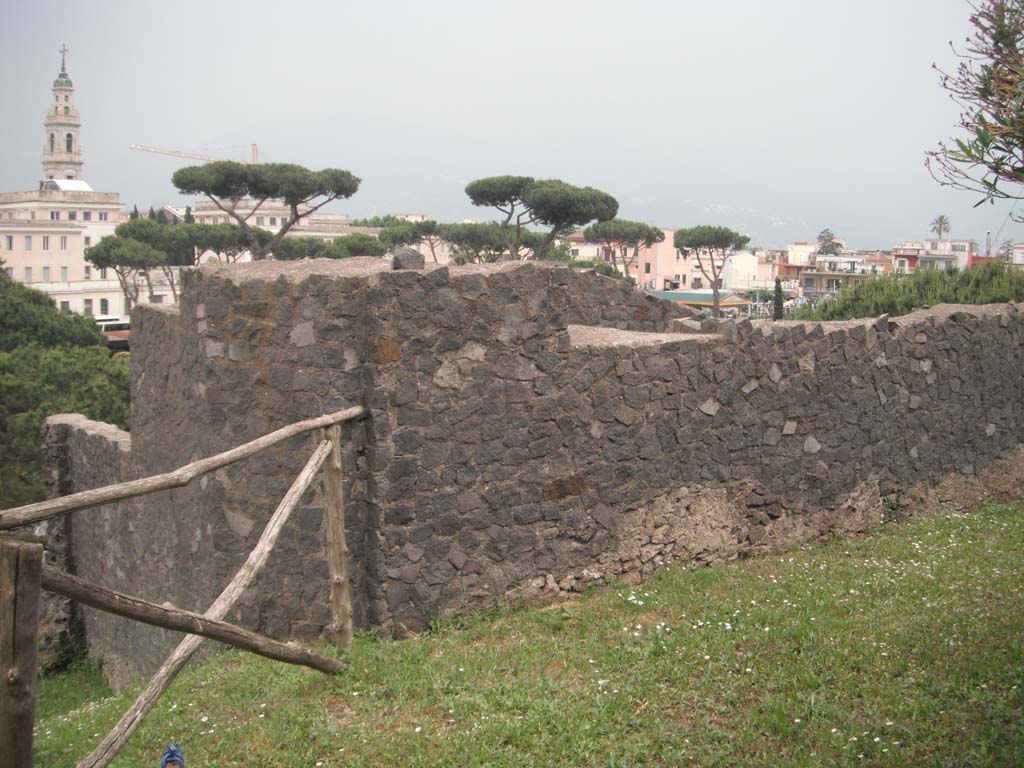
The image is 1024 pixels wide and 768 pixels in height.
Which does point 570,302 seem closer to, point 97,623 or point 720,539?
point 720,539

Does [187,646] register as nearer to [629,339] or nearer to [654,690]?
[654,690]

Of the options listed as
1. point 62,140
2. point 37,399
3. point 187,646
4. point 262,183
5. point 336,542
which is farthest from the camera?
point 62,140

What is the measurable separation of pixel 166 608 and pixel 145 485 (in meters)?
0.52

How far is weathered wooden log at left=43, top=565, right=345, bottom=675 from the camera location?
3.72 metres

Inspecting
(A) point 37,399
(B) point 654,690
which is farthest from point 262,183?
(B) point 654,690

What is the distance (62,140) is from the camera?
132 meters

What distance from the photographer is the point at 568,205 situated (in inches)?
2095


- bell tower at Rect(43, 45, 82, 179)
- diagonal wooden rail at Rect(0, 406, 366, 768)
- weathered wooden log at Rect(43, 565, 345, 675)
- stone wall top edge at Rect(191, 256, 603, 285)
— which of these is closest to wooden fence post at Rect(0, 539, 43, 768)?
diagonal wooden rail at Rect(0, 406, 366, 768)

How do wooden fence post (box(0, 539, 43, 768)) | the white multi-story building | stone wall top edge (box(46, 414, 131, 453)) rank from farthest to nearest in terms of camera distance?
the white multi-story building
stone wall top edge (box(46, 414, 131, 453))
wooden fence post (box(0, 539, 43, 768))

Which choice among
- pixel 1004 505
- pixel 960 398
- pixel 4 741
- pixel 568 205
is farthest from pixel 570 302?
pixel 568 205

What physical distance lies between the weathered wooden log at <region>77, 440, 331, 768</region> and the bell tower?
137845 mm

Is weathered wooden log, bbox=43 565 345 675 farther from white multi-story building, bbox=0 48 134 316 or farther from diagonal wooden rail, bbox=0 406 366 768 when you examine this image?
white multi-story building, bbox=0 48 134 316

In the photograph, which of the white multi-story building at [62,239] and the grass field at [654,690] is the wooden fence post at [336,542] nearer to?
the grass field at [654,690]

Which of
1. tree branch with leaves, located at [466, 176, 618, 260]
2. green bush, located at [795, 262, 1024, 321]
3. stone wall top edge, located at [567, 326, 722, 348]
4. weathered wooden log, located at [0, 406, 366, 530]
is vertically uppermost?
tree branch with leaves, located at [466, 176, 618, 260]
